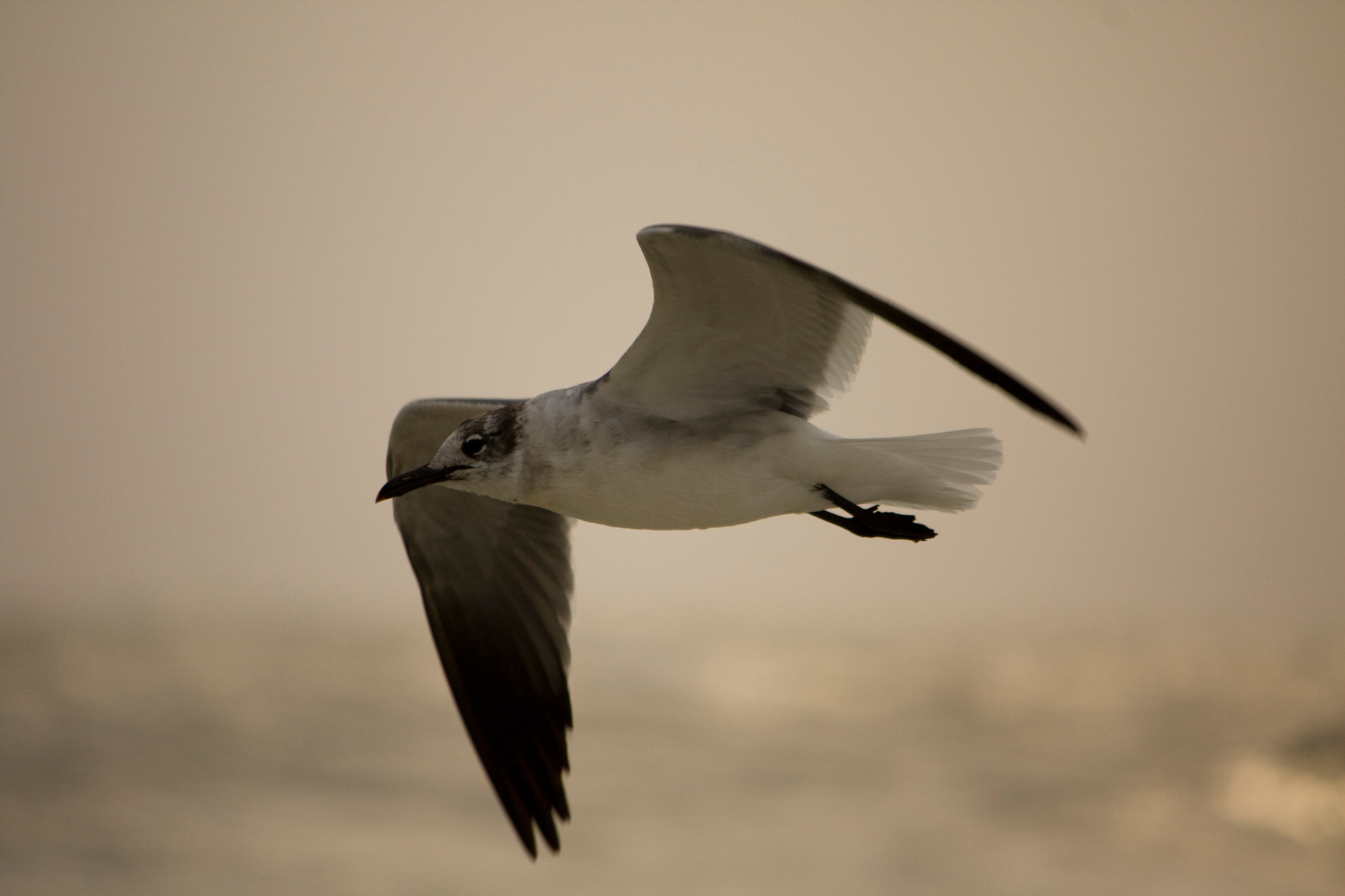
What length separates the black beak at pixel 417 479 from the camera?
4.14m

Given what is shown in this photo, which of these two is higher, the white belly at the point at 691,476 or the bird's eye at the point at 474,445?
the bird's eye at the point at 474,445

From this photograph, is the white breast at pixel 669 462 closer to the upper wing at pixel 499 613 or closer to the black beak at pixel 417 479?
the black beak at pixel 417 479

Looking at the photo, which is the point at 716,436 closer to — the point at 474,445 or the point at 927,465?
the point at 927,465

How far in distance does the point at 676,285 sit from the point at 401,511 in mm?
2476

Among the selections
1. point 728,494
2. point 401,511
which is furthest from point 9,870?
point 728,494

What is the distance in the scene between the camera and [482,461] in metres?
4.06

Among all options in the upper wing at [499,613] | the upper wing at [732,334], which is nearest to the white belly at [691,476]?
the upper wing at [732,334]

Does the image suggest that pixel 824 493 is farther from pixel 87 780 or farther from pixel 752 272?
pixel 87 780

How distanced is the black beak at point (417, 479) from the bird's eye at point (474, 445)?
2.3 inches

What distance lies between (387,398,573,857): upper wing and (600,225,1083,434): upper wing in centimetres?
133

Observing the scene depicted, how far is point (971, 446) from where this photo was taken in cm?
390

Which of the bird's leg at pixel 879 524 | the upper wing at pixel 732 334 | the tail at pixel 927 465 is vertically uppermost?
the upper wing at pixel 732 334

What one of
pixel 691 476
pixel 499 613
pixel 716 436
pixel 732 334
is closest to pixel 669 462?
pixel 691 476

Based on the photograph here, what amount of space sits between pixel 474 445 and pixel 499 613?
1.40m
